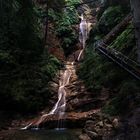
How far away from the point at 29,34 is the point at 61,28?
7.79 metres

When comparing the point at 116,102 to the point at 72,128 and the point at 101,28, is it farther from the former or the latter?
the point at 101,28

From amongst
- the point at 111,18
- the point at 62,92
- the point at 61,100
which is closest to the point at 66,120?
the point at 61,100

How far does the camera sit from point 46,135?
15.4m

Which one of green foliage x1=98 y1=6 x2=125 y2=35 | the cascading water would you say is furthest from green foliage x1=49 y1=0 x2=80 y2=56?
green foliage x1=98 y1=6 x2=125 y2=35

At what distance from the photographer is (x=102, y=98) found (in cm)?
1822

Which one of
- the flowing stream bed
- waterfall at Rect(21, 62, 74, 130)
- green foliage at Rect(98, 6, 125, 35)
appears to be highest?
green foliage at Rect(98, 6, 125, 35)

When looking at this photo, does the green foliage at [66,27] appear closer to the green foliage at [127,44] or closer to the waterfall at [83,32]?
the waterfall at [83,32]

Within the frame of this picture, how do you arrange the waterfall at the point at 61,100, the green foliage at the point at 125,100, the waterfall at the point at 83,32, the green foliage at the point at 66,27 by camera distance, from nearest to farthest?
the green foliage at the point at 125,100, the waterfall at the point at 61,100, the green foliage at the point at 66,27, the waterfall at the point at 83,32

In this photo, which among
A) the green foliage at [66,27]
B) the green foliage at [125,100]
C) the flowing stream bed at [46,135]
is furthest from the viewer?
the green foliage at [66,27]

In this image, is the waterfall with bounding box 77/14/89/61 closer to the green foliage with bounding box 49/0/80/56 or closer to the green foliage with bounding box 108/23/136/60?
the green foliage with bounding box 49/0/80/56

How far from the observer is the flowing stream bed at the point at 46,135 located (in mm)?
14663

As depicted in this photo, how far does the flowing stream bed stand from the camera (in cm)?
1466

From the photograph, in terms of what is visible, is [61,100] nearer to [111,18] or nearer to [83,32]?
[111,18]

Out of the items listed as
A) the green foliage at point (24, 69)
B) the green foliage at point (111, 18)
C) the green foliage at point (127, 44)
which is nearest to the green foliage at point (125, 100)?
the green foliage at point (127, 44)
